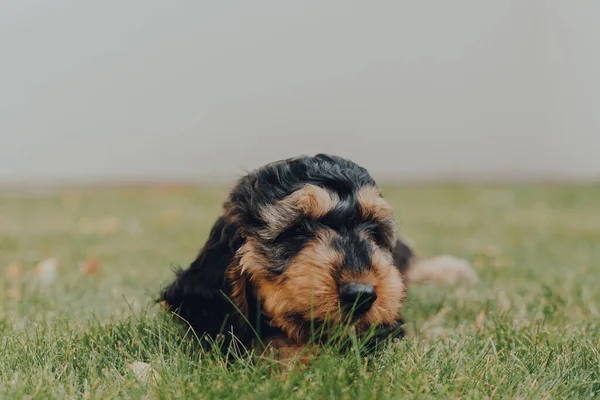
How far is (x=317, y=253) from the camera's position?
310cm

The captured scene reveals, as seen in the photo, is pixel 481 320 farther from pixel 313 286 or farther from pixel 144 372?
pixel 144 372

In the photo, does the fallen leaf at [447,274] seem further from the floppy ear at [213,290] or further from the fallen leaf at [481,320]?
the floppy ear at [213,290]

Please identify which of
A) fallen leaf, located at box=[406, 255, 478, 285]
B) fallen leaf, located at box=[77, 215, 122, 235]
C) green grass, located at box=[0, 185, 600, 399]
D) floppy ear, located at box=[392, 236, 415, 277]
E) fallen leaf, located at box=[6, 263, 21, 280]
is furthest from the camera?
fallen leaf, located at box=[77, 215, 122, 235]

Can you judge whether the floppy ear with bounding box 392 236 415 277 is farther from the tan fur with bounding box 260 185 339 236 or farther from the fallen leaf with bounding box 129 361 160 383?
the fallen leaf with bounding box 129 361 160 383

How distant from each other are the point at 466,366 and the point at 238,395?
1.02 metres

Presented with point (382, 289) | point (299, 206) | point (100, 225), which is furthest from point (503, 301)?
point (100, 225)

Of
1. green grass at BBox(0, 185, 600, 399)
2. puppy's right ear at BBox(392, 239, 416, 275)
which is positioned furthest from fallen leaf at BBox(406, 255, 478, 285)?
puppy's right ear at BBox(392, 239, 416, 275)

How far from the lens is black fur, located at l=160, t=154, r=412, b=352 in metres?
3.28

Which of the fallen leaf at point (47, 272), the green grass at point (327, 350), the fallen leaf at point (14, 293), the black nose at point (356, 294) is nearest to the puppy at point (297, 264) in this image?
the black nose at point (356, 294)

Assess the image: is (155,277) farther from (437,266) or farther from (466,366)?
(466,366)

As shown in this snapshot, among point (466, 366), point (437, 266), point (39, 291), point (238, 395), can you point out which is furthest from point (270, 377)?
point (437, 266)

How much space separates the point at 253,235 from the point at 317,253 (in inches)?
15.5

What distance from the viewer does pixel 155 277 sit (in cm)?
598

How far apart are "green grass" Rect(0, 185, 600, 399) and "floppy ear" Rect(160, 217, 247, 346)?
0.45ft
